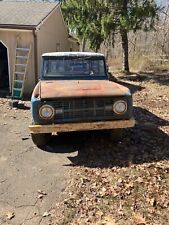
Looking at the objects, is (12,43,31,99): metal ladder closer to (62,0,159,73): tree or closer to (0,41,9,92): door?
(0,41,9,92): door

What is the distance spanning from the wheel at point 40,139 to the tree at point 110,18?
14176 millimetres

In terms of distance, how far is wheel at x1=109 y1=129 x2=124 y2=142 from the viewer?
8.30 meters

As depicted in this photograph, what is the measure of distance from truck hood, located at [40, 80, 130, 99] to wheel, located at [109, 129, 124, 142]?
89 cm

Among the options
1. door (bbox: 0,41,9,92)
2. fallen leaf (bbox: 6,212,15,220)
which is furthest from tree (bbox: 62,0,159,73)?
fallen leaf (bbox: 6,212,15,220)

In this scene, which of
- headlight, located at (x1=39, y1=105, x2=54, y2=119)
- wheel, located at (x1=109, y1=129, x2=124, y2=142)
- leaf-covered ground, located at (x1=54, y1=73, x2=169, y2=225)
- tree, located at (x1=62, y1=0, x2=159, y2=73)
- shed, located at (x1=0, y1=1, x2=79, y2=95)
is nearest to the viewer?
leaf-covered ground, located at (x1=54, y1=73, x2=169, y2=225)

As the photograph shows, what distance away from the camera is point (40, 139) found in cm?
842

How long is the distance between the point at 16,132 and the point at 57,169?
3.21m

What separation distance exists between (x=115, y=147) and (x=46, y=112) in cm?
170

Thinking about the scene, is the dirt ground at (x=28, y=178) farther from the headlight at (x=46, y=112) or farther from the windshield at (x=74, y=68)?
the windshield at (x=74, y=68)

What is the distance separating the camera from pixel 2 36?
16203mm

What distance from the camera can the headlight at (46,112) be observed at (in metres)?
7.66

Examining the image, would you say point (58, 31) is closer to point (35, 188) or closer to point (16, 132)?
point (16, 132)

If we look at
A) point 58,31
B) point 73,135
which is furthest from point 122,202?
point 58,31

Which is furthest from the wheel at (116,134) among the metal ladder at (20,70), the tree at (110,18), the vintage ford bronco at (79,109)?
the tree at (110,18)
